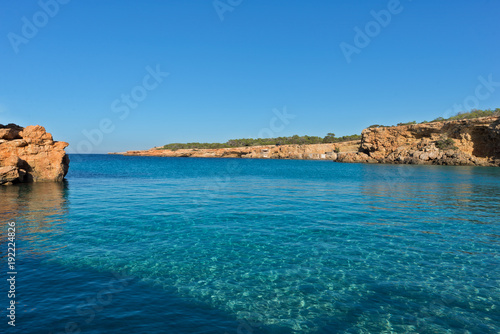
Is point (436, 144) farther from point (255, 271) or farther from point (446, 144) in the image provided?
point (255, 271)

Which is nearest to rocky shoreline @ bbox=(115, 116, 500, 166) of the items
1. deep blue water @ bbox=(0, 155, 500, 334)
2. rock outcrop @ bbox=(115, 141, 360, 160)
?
rock outcrop @ bbox=(115, 141, 360, 160)

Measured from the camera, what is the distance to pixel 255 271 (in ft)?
32.5

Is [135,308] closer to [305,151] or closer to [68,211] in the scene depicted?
[68,211]

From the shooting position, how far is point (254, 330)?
6746 millimetres

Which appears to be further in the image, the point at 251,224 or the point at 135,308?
the point at 251,224

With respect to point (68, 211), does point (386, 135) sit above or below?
above

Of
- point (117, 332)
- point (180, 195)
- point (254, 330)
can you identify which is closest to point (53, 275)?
point (117, 332)

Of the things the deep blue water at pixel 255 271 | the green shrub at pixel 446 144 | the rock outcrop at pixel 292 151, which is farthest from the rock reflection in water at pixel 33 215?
the rock outcrop at pixel 292 151

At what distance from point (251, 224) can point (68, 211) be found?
12306mm

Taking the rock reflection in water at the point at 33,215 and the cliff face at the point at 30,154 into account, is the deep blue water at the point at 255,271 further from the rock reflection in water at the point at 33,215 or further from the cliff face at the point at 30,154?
the cliff face at the point at 30,154

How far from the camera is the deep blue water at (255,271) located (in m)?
7.13

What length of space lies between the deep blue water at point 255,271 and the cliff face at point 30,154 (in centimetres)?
1787

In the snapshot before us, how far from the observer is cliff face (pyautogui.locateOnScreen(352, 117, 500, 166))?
261ft

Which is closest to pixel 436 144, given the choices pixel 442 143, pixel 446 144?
pixel 442 143
